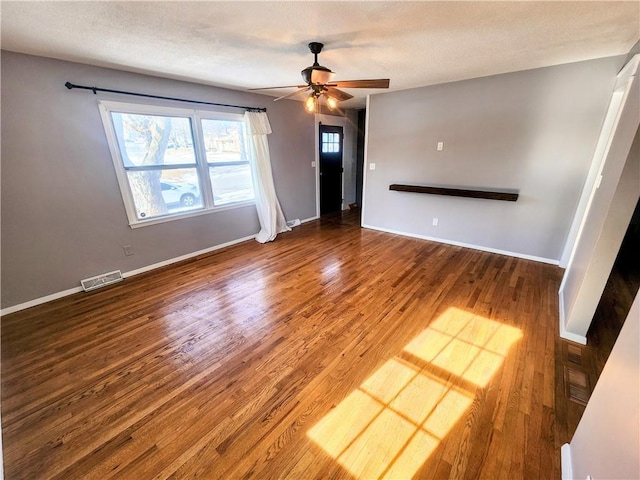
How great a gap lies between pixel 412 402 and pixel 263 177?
12.0 ft

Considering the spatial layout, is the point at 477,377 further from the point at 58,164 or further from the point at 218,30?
the point at 58,164

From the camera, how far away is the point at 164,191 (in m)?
3.43

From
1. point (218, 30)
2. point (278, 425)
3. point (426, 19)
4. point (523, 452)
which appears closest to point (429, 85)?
point (426, 19)

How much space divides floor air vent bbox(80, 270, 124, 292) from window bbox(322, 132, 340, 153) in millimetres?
4247

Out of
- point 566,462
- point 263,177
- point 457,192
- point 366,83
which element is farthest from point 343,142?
point 566,462

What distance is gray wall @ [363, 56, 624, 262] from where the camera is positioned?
298 centimetres

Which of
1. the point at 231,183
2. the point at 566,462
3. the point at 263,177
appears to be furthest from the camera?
the point at 263,177

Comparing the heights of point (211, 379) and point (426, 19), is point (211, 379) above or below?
below

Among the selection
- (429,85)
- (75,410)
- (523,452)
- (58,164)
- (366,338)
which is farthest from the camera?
(429,85)

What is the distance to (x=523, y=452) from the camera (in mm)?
1341

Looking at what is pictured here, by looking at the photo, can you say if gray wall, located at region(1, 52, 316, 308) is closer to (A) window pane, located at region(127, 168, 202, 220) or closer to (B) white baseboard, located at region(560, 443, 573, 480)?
(A) window pane, located at region(127, 168, 202, 220)

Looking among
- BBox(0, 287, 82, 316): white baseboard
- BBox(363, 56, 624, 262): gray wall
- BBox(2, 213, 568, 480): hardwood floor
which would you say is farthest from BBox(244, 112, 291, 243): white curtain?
BBox(0, 287, 82, 316): white baseboard

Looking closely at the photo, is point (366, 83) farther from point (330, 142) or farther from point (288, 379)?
point (330, 142)

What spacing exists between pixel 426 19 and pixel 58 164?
11.5 ft
